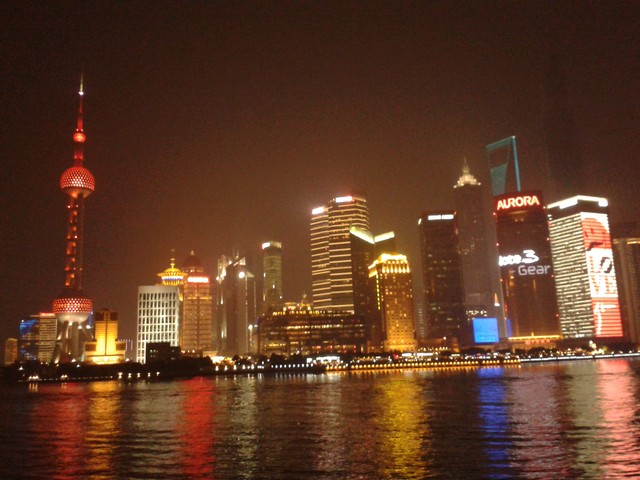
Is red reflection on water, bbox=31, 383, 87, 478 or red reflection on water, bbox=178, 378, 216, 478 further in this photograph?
red reflection on water, bbox=31, 383, 87, 478

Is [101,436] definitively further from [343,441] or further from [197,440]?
[343,441]

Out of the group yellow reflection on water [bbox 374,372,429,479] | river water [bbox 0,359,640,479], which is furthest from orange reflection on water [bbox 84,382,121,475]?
yellow reflection on water [bbox 374,372,429,479]

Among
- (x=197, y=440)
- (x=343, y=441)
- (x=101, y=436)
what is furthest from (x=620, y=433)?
(x=101, y=436)

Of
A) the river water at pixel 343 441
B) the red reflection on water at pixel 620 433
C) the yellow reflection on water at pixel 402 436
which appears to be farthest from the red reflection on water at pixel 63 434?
the red reflection on water at pixel 620 433

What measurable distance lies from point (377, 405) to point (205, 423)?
917 inches

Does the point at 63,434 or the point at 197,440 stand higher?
the point at 63,434

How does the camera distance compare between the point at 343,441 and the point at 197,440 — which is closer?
the point at 343,441

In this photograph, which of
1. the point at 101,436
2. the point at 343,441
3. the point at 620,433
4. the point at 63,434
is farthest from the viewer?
the point at 63,434

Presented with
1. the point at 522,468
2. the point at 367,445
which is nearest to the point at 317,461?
the point at 367,445

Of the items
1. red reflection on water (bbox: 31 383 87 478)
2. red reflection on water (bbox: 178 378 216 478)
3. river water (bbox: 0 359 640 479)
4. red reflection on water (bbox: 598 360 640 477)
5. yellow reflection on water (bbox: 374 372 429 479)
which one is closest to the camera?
red reflection on water (bbox: 598 360 640 477)

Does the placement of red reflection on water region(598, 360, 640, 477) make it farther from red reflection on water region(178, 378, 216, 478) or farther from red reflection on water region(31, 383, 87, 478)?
red reflection on water region(31, 383, 87, 478)

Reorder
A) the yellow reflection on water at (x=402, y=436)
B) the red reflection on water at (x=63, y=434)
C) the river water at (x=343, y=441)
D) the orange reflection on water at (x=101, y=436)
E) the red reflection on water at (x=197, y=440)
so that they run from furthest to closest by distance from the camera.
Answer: the red reflection on water at (x=63, y=434)
the orange reflection on water at (x=101, y=436)
the red reflection on water at (x=197, y=440)
the river water at (x=343, y=441)
the yellow reflection on water at (x=402, y=436)

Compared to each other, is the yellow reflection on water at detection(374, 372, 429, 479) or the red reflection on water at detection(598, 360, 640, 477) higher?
the yellow reflection on water at detection(374, 372, 429, 479)

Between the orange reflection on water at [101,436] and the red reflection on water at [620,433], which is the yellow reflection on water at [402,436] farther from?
the orange reflection on water at [101,436]
